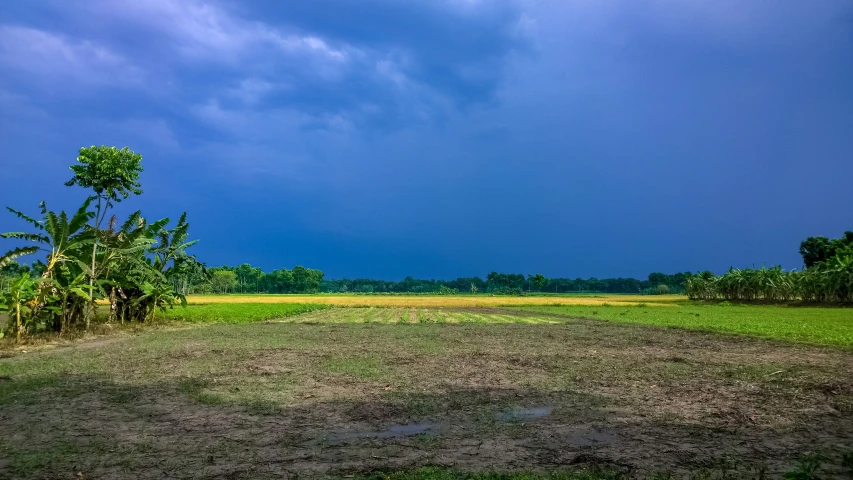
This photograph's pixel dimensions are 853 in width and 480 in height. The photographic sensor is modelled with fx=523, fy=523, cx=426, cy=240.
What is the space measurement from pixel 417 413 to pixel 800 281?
65486 mm

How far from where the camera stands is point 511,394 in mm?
8297

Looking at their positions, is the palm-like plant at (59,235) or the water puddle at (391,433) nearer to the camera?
the water puddle at (391,433)

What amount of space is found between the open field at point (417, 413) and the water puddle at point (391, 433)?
37 mm

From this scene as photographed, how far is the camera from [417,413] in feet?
23.1

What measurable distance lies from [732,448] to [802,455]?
610mm

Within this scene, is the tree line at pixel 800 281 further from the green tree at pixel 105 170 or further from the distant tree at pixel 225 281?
the distant tree at pixel 225 281

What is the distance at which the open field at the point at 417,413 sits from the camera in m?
5.04

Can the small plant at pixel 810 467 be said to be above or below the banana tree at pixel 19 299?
below

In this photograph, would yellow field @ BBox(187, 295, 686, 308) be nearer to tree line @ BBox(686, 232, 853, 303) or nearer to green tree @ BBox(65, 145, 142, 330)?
tree line @ BBox(686, 232, 853, 303)

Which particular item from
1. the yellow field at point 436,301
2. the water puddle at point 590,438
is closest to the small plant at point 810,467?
the water puddle at point 590,438

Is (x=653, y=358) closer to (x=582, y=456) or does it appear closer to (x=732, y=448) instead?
(x=732, y=448)

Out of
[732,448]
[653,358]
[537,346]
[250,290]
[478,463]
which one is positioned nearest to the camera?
[478,463]

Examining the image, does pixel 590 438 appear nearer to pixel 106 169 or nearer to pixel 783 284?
pixel 106 169

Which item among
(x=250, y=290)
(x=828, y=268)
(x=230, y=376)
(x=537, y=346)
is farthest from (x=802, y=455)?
(x=250, y=290)
